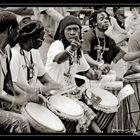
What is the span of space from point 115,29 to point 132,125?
1094mm

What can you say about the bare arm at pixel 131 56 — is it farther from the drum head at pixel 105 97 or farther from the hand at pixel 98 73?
the drum head at pixel 105 97

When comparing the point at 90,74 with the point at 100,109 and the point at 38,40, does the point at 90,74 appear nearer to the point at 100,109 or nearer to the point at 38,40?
the point at 100,109

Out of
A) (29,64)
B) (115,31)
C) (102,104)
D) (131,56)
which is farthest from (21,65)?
(131,56)

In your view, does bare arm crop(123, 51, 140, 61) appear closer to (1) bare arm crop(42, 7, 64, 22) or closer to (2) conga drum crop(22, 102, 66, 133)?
(1) bare arm crop(42, 7, 64, 22)

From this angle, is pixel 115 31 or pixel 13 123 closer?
pixel 13 123

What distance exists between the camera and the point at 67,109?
5.35 meters

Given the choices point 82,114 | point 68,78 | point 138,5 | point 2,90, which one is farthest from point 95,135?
point 138,5

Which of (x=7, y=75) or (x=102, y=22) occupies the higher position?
(x=102, y=22)

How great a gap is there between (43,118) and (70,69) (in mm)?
636

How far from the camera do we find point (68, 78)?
17.9 ft

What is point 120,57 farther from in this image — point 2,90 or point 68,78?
point 2,90

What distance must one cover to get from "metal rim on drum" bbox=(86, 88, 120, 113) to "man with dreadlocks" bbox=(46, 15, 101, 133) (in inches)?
4.2


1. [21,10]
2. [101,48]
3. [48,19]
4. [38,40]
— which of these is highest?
[21,10]

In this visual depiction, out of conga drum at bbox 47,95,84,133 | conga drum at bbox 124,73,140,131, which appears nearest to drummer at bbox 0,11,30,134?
conga drum at bbox 47,95,84,133
